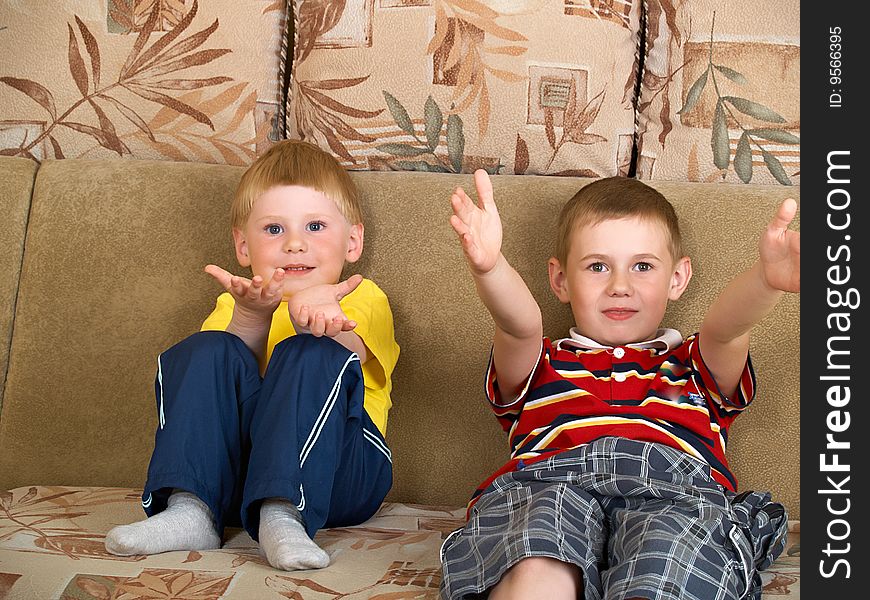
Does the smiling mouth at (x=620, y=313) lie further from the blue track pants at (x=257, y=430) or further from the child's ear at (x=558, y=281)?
the blue track pants at (x=257, y=430)

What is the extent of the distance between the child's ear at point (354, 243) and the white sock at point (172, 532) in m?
0.49

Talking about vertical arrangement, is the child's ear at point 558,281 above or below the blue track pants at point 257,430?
above

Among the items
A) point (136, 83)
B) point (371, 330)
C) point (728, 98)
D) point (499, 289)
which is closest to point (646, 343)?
point (499, 289)

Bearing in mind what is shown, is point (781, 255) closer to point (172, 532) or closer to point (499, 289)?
point (499, 289)

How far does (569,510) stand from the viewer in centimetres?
115

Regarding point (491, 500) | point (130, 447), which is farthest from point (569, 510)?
point (130, 447)

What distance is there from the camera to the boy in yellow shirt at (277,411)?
1.26 m

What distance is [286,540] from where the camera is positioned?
1200 millimetres

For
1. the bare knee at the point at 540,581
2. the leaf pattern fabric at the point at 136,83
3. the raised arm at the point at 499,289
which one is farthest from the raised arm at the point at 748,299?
the leaf pattern fabric at the point at 136,83

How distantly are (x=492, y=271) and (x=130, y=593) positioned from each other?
565 mm

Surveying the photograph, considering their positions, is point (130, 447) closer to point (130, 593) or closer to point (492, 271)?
point (130, 593)

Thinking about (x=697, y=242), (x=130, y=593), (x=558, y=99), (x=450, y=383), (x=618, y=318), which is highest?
(x=558, y=99)
